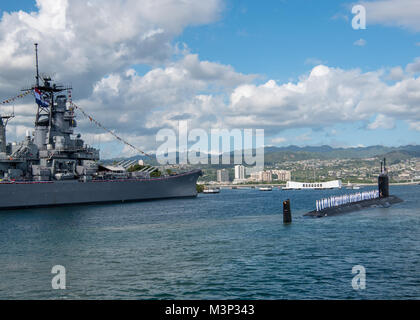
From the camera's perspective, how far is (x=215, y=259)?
27.9 m

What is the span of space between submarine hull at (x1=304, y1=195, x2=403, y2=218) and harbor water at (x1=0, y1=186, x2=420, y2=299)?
4391mm

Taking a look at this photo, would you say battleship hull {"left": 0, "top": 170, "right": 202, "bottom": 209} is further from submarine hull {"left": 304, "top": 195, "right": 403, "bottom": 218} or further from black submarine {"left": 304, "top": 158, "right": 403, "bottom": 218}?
submarine hull {"left": 304, "top": 195, "right": 403, "bottom": 218}

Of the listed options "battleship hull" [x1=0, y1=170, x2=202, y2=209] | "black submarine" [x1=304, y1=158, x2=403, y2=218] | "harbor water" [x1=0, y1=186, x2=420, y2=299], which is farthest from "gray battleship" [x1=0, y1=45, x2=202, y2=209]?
"black submarine" [x1=304, y1=158, x2=403, y2=218]

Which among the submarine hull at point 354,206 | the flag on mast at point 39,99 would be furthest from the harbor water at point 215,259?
the flag on mast at point 39,99

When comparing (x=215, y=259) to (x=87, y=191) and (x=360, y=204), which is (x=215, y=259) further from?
(x=87, y=191)

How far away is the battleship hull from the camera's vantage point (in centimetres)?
6944

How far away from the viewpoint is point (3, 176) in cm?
7294

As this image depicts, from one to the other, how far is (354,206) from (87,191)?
51.7 meters

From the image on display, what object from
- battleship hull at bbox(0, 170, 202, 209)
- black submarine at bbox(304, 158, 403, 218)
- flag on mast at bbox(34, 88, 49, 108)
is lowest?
black submarine at bbox(304, 158, 403, 218)

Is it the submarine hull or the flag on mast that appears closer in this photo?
the submarine hull

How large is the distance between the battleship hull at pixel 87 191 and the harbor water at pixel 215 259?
22.9 metres

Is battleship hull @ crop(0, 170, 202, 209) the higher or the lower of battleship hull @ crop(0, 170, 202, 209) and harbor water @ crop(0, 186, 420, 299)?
the higher

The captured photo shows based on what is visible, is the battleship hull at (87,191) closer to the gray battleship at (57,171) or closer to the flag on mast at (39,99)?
the gray battleship at (57,171)

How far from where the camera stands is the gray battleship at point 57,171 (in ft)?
236
